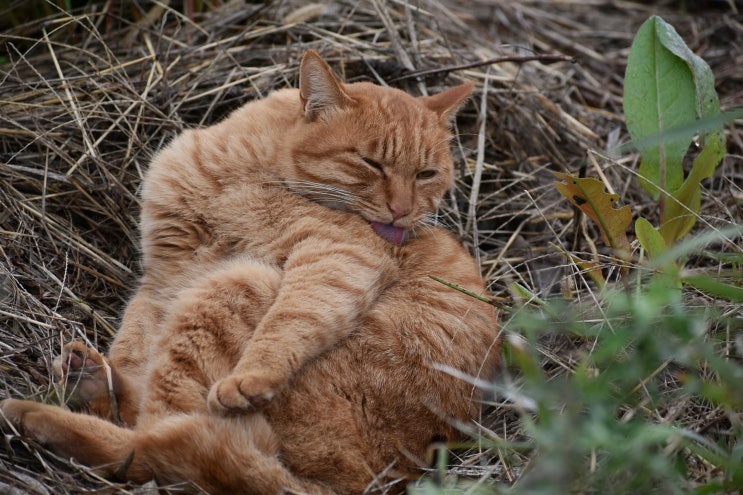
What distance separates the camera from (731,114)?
217 centimetres

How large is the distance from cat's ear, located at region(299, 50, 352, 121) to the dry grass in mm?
797

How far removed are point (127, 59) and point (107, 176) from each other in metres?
0.93

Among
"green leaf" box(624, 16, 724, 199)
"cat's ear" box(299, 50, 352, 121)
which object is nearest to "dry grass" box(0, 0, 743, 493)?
"green leaf" box(624, 16, 724, 199)

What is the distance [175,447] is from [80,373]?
20.7 inches

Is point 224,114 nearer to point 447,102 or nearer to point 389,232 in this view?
point 447,102

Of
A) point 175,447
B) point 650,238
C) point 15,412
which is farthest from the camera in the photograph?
point 650,238

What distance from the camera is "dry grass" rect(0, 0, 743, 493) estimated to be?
301 centimetres

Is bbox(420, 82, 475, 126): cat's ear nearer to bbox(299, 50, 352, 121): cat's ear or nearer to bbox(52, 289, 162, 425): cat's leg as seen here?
bbox(299, 50, 352, 121): cat's ear

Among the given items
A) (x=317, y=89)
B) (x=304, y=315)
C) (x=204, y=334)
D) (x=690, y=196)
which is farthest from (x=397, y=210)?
(x=690, y=196)

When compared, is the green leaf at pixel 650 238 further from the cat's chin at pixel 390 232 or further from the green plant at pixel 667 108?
the cat's chin at pixel 390 232

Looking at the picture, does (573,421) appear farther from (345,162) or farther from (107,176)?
(107,176)

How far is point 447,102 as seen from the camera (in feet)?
10.9

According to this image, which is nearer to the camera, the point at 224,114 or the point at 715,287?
the point at 715,287

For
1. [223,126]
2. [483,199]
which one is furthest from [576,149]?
[223,126]
